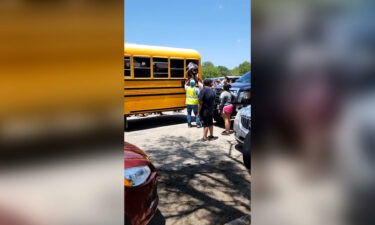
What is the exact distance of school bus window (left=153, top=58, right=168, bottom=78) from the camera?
366 inches

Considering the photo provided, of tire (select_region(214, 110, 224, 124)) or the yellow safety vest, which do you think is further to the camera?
tire (select_region(214, 110, 224, 124))

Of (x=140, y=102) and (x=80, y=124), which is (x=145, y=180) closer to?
(x=80, y=124)

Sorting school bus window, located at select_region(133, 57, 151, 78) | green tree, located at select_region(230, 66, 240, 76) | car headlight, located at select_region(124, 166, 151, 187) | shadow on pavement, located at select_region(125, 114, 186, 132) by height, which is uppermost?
green tree, located at select_region(230, 66, 240, 76)

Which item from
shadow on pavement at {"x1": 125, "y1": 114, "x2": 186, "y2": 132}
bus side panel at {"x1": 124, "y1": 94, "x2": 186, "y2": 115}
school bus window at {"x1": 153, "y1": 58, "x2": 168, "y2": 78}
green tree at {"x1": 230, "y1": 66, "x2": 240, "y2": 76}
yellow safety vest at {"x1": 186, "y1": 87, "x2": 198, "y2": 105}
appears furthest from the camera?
green tree at {"x1": 230, "y1": 66, "x2": 240, "y2": 76}

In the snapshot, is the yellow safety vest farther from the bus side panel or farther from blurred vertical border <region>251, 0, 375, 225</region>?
blurred vertical border <region>251, 0, 375, 225</region>

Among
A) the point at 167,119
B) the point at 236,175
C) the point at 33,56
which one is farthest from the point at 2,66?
the point at 167,119

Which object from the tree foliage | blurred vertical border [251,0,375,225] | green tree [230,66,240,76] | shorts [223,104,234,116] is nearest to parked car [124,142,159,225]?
blurred vertical border [251,0,375,225]

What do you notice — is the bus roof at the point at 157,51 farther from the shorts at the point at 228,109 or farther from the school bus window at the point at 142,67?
the shorts at the point at 228,109

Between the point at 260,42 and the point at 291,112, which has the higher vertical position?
the point at 260,42

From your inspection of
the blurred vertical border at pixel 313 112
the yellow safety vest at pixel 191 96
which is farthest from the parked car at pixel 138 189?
the yellow safety vest at pixel 191 96

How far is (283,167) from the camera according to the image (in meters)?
0.96

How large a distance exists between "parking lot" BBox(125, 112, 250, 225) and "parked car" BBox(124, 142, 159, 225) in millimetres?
613

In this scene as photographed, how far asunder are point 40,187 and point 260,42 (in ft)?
2.54

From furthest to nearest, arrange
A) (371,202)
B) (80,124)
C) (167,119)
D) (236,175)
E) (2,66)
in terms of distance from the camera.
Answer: (167,119)
(236,175)
(371,202)
(80,124)
(2,66)
